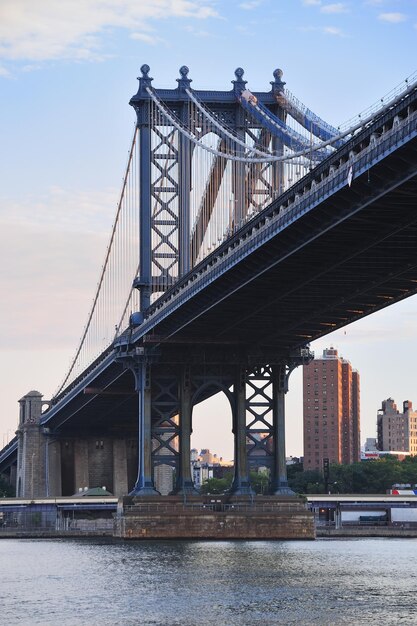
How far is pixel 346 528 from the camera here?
130750mm

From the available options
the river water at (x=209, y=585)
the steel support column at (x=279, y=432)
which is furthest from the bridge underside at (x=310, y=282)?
the river water at (x=209, y=585)

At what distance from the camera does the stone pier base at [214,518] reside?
93.3 metres

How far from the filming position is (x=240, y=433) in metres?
98.7

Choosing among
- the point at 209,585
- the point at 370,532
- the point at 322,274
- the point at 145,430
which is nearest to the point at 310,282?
the point at 322,274

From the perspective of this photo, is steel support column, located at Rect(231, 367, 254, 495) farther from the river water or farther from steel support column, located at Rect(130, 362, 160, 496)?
the river water

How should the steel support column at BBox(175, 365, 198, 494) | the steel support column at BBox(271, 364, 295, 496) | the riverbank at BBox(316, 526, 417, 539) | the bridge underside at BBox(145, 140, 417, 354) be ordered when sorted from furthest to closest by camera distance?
the riverbank at BBox(316, 526, 417, 539) → the steel support column at BBox(271, 364, 295, 496) → the steel support column at BBox(175, 365, 198, 494) → the bridge underside at BBox(145, 140, 417, 354)

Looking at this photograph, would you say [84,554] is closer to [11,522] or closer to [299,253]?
[299,253]

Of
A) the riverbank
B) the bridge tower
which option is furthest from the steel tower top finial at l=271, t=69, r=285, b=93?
the riverbank

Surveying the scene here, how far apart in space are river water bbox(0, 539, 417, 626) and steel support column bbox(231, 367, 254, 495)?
6314 mm

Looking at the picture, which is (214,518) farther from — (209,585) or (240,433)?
(209,585)

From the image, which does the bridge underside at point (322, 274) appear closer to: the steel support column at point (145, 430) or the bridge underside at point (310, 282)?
the bridge underside at point (310, 282)

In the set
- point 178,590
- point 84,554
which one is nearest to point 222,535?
point 84,554

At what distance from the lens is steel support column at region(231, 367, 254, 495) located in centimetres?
9788

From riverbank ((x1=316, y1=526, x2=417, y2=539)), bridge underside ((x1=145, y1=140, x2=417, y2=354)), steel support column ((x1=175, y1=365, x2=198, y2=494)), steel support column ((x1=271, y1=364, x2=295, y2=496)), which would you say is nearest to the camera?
bridge underside ((x1=145, y1=140, x2=417, y2=354))
